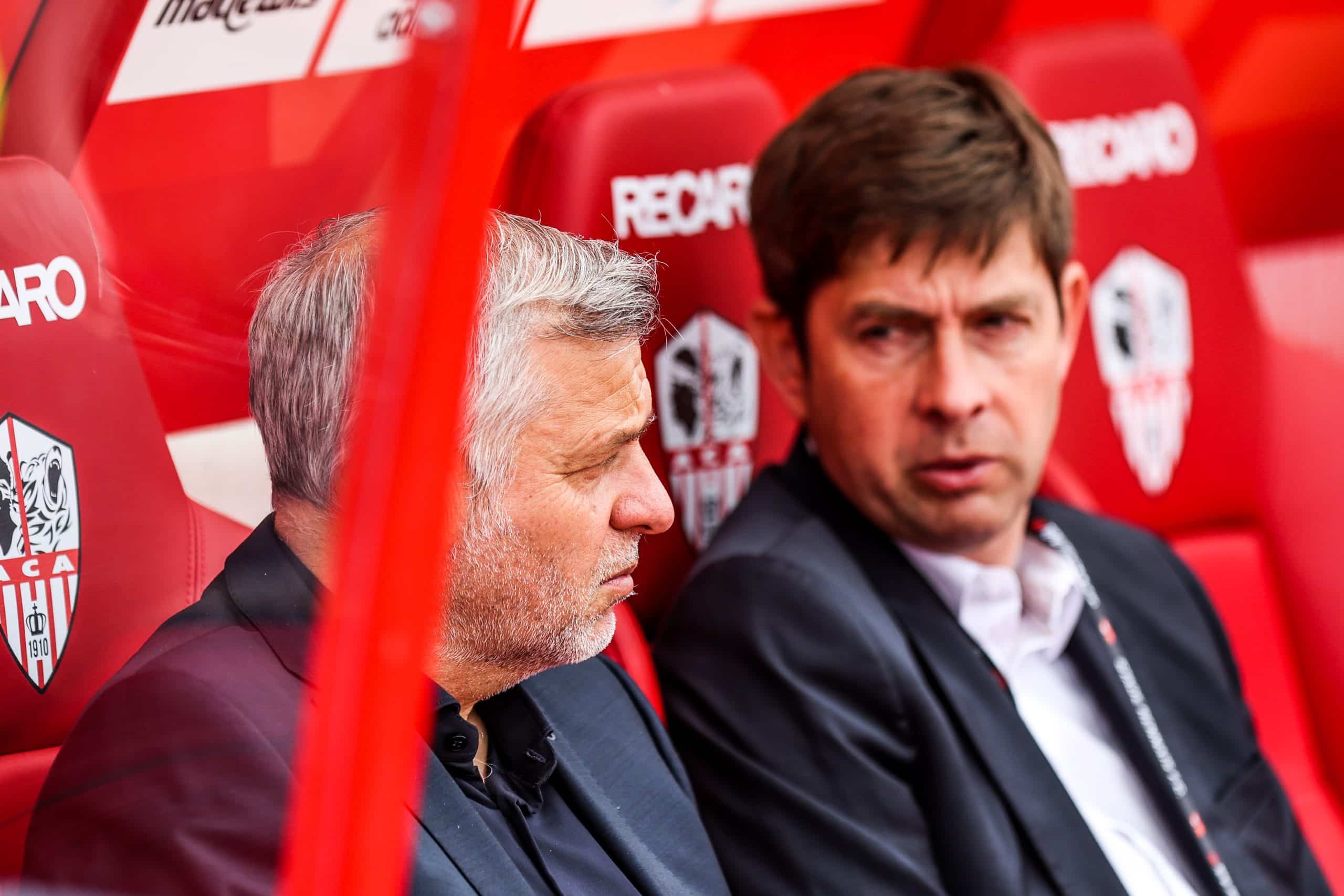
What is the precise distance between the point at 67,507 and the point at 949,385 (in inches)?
35.7

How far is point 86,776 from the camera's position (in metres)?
0.51

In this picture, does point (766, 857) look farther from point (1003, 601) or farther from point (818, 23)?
point (818, 23)

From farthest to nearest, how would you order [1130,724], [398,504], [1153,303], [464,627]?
[1153,303]
[1130,724]
[464,627]
[398,504]

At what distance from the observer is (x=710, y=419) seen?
131cm

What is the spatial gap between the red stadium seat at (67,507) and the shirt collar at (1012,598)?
2.95 ft

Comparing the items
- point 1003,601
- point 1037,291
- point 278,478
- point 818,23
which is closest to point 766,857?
point 1003,601

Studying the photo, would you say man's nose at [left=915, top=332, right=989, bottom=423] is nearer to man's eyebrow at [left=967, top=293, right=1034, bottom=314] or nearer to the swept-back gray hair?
man's eyebrow at [left=967, top=293, right=1034, bottom=314]

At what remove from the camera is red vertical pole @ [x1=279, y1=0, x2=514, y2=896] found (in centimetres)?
46

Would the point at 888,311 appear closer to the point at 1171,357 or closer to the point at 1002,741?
the point at 1002,741

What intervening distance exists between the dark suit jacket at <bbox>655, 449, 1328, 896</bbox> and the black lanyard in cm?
2

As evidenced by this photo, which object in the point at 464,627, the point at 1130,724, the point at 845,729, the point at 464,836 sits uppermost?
the point at 464,627

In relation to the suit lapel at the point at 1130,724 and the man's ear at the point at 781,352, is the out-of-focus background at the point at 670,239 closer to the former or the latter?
the man's ear at the point at 781,352

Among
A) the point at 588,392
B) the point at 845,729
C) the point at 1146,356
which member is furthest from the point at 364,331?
the point at 1146,356

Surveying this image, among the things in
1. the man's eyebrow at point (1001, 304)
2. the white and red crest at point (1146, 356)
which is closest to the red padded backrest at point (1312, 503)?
the white and red crest at point (1146, 356)
